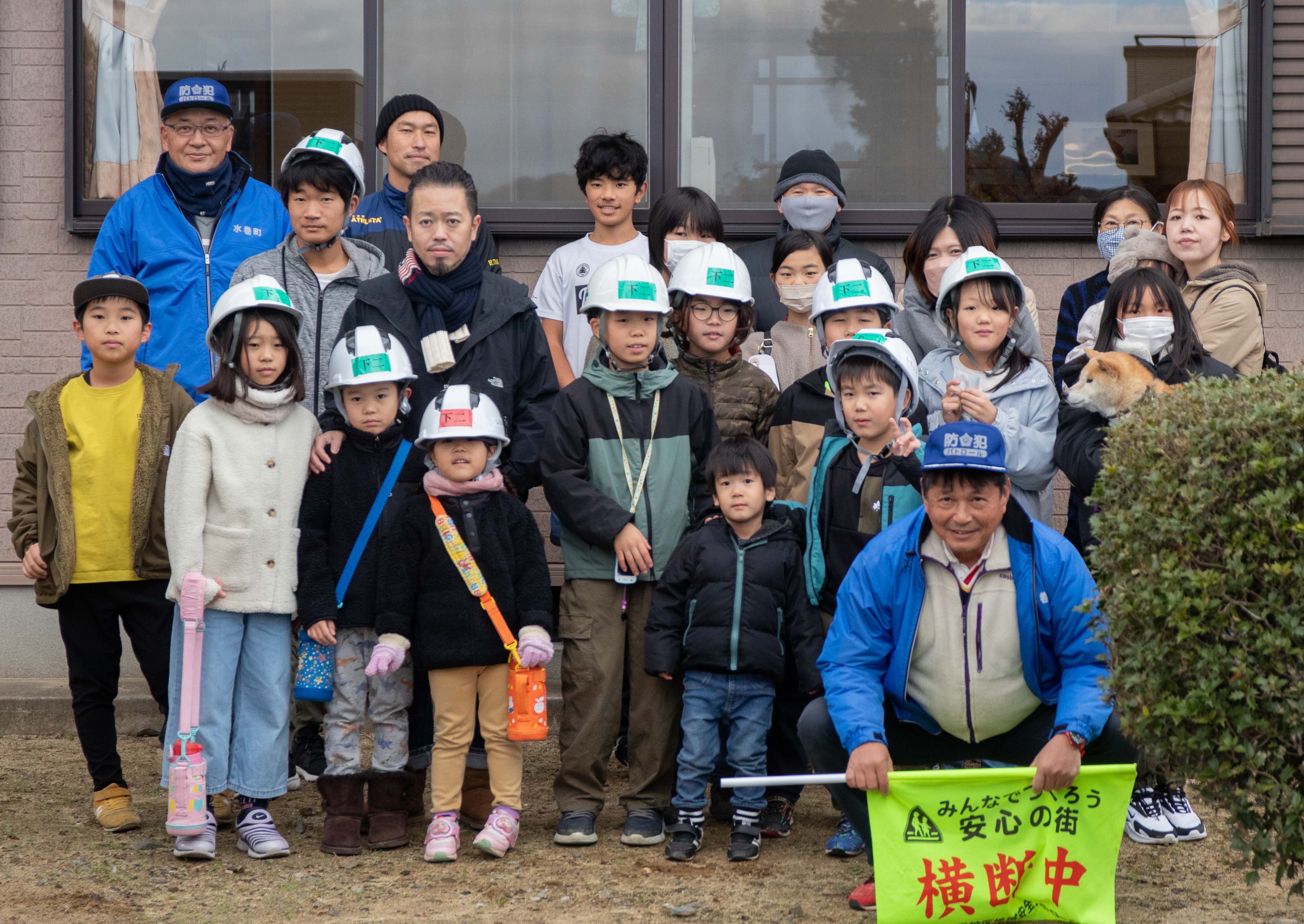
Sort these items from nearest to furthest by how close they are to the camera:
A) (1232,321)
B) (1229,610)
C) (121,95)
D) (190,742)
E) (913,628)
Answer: (1229,610)
(913,628)
(190,742)
(1232,321)
(121,95)

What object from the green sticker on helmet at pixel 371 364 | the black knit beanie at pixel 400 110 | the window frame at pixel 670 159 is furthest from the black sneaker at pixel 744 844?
the black knit beanie at pixel 400 110

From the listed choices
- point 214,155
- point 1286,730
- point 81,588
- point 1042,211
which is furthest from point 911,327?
point 81,588

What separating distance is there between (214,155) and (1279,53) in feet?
16.9

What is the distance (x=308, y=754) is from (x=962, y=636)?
109 inches

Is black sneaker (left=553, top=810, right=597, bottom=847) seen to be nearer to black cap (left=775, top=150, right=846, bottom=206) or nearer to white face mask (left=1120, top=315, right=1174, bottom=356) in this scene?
white face mask (left=1120, top=315, right=1174, bottom=356)

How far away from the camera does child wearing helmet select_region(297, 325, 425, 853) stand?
4457 mm

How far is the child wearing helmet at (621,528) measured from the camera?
4555mm

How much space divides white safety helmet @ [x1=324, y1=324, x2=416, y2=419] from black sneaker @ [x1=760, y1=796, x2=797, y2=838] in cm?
196

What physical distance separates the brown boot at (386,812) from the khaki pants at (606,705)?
1.77 ft

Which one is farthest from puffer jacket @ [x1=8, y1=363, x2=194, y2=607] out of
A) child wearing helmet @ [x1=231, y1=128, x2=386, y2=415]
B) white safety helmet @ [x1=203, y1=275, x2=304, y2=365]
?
child wearing helmet @ [x1=231, y1=128, x2=386, y2=415]

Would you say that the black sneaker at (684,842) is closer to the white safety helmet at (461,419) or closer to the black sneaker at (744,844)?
the black sneaker at (744,844)

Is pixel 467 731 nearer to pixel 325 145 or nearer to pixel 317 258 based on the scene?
pixel 317 258

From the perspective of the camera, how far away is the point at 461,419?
4.36 metres

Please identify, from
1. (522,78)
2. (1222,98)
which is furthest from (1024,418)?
(522,78)
